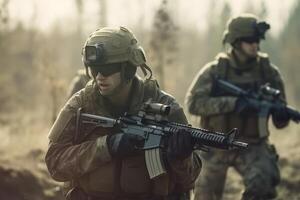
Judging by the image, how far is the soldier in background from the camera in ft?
22.3

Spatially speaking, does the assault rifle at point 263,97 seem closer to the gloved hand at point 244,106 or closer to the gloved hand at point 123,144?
the gloved hand at point 244,106

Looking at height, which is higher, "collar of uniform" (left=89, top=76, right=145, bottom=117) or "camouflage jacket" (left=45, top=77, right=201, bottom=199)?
"collar of uniform" (left=89, top=76, right=145, bottom=117)

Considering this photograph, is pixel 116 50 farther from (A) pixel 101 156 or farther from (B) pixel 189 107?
(B) pixel 189 107

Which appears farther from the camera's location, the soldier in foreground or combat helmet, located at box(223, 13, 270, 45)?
combat helmet, located at box(223, 13, 270, 45)

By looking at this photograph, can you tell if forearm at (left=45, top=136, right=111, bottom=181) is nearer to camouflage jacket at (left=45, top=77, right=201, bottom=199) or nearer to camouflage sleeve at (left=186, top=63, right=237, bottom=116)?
camouflage jacket at (left=45, top=77, right=201, bottom=199)

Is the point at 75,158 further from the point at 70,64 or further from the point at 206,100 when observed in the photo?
the point at 70,64

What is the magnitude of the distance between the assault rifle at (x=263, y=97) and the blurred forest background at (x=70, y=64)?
772 millimetres

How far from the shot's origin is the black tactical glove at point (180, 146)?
4.10 m

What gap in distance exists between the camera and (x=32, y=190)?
777cm

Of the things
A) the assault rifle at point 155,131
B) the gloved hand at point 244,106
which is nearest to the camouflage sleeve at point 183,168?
the assault rifle at point 155,131

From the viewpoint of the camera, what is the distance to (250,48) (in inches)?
281

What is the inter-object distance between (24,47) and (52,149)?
36802 mm

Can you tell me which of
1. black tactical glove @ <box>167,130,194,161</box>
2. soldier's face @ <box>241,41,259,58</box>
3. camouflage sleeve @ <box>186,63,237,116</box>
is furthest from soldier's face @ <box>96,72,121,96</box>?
soldier's face @ <box>241,41,259,58</box>

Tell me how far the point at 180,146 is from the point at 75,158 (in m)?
0.74
